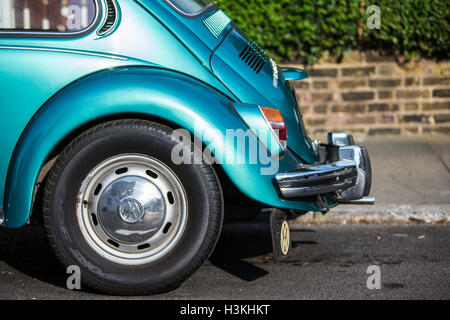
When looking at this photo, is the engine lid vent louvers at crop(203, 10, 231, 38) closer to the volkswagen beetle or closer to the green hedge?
the volkswagen beetle

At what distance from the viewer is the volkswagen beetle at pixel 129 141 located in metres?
3.77

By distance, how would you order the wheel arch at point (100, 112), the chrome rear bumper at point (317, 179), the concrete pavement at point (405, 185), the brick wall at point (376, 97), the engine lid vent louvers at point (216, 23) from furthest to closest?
the brick wall at point (376, 97)
the concrete pavement at point (405, 185)
the engine lid vent louvers at point (216, 23)
the chrome rear bumper at point (317, 179)
the wheel arch at point (100, 112)

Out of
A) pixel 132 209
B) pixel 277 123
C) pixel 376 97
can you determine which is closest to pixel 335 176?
pixel 277 123

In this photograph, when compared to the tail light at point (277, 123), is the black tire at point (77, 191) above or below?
below

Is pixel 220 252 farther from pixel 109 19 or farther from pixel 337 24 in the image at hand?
pixel 337 24

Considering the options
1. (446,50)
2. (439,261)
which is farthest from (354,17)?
(439,261)

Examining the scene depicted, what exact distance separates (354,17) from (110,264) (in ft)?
17.6

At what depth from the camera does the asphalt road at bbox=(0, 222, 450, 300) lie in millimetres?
3973

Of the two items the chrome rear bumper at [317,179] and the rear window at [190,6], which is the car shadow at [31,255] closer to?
the chrome rear bumper at [317,179]

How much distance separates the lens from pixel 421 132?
8562mm

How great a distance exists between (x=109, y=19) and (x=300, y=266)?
1.94 m

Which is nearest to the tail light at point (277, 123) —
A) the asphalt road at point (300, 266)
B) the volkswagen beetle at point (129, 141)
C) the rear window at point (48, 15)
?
the volkswagen beetle at point (129, 141)

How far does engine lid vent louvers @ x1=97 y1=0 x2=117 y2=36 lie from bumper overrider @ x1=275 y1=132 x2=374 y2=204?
1.25m

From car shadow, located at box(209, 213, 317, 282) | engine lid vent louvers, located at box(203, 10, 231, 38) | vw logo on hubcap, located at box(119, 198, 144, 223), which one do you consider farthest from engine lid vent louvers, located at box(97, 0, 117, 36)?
car shadow, located at box(209, 213, 317, 282)
